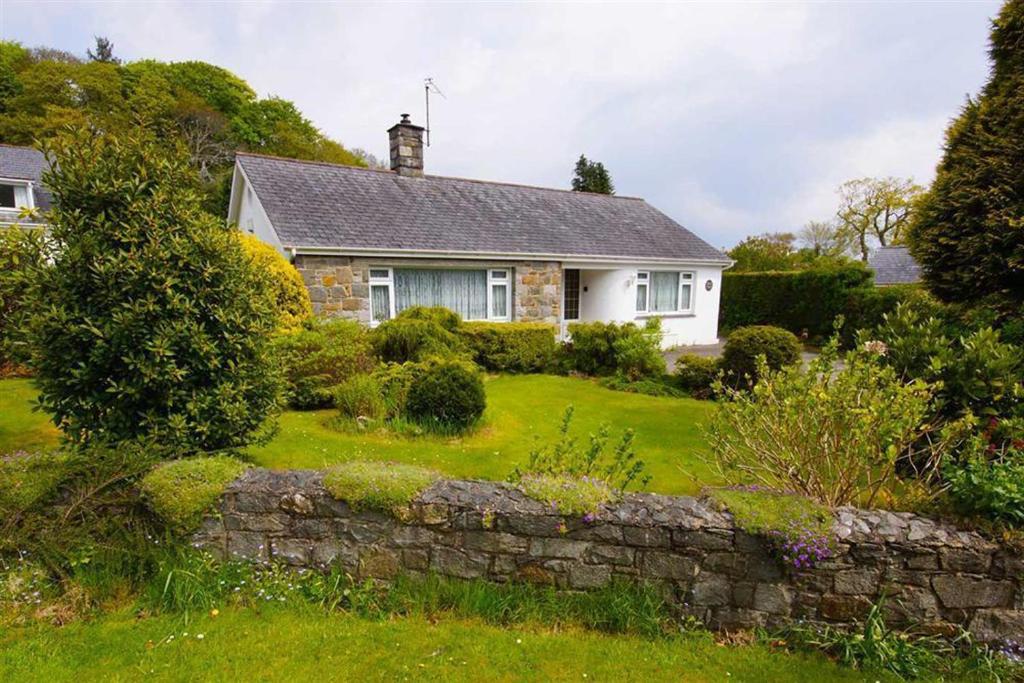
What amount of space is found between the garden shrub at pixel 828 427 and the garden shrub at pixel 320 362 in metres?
6.01

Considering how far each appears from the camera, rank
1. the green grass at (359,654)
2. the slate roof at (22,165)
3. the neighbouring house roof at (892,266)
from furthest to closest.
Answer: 1. the neighbouring house roof at (892,266)
2. the slate roof at (22,165)
3. the green grass at (359,654)

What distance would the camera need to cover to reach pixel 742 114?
1031cm

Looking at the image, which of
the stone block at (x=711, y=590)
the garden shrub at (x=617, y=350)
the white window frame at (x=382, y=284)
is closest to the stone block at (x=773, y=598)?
the stone block at (x=711, y=590)

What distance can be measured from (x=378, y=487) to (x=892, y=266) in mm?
31117

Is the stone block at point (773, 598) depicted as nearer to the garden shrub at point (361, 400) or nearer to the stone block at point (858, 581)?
Result: the stone block at point (858, 581)

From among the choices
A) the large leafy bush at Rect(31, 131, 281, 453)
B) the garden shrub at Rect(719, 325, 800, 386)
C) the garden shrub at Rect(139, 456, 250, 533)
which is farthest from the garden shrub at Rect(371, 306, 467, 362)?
the garden shrub at Rect(139, 456, 250, 533)

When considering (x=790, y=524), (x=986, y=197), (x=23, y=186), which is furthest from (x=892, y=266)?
(x=23, y=186)

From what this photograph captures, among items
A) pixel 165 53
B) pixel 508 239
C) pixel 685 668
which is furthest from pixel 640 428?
pixel 165 53

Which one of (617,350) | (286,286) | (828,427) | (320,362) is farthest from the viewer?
(617,350)

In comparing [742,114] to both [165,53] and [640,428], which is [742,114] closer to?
[640,428]

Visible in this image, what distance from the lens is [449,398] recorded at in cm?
668

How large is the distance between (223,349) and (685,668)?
13.4ft

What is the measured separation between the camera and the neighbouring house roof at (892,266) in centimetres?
2444

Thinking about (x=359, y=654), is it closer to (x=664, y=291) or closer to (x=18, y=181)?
(x=664, y=291)
